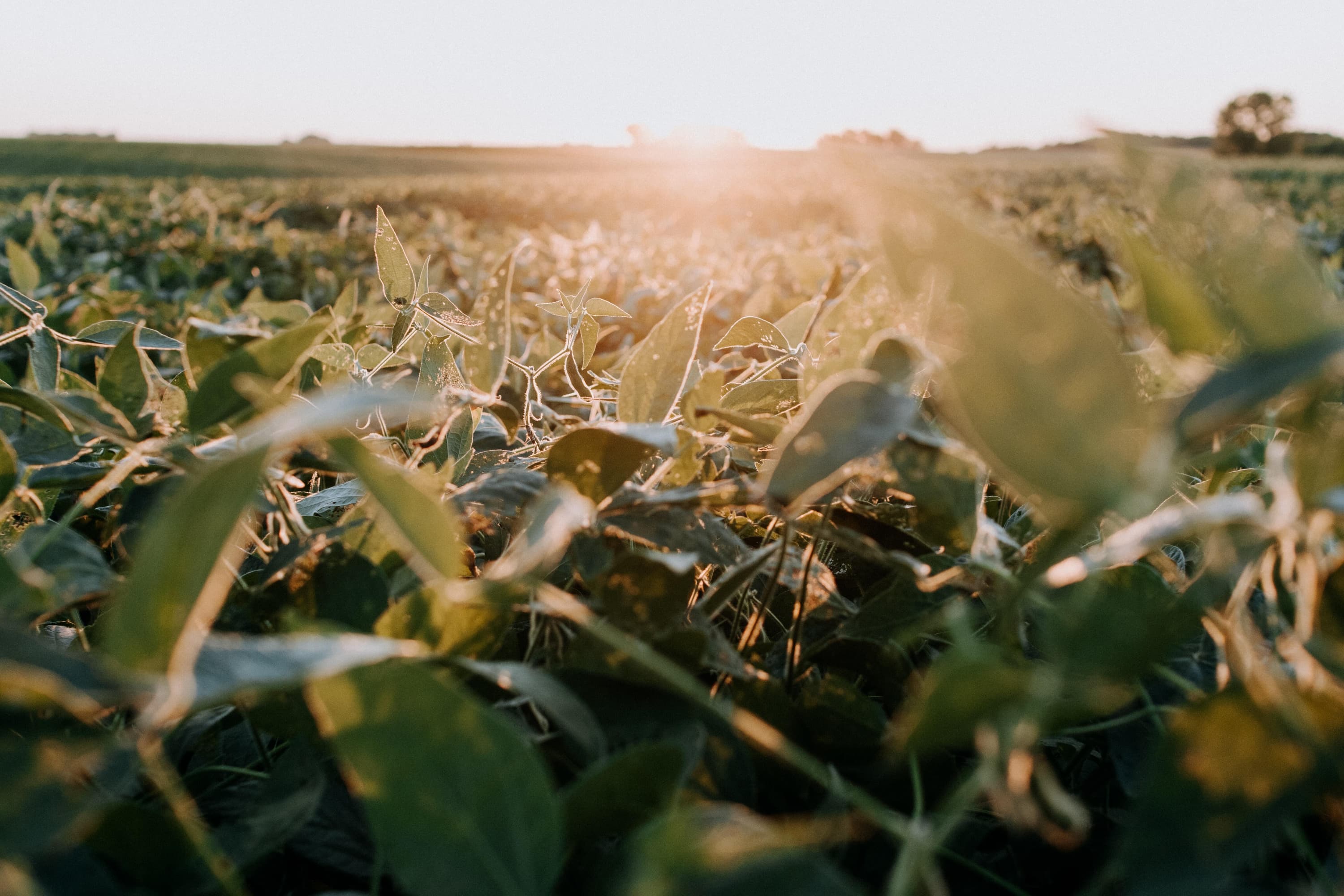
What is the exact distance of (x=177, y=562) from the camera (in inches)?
10.0

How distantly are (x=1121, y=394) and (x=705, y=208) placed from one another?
25.3 ft

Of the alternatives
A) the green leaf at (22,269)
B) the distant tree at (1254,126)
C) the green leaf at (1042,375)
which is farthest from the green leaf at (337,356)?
the distant tree at (1254,126)

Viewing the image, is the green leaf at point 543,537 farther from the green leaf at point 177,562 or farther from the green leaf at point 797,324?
the green leaf at point 797,324

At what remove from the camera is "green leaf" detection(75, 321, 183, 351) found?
60 cm

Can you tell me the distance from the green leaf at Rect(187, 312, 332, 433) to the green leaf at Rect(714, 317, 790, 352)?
305mm

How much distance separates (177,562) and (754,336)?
44 centimetres

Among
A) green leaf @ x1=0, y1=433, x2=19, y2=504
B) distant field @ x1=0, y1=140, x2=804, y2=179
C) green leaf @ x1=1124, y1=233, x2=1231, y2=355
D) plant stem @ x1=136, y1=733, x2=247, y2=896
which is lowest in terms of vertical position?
plant stem @ x1=136, y1=733, x2=247, y2=896

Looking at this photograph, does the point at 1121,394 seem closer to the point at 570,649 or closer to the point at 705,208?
the point at 570,649

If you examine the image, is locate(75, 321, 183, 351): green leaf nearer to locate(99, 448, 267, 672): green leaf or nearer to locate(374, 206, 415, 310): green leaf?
locate(374, 206, 415, 310): green leaf

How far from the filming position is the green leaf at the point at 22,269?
141 centimetres

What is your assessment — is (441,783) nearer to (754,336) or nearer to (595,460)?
(595,460)

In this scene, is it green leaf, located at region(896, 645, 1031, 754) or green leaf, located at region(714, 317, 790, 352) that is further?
green leaf, located at region(714, 317, 790, 352)

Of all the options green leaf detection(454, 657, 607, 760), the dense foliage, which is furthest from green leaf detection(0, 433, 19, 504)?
green leaf detection(454, 657, 607, 760)

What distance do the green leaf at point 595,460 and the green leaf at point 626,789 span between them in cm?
15
